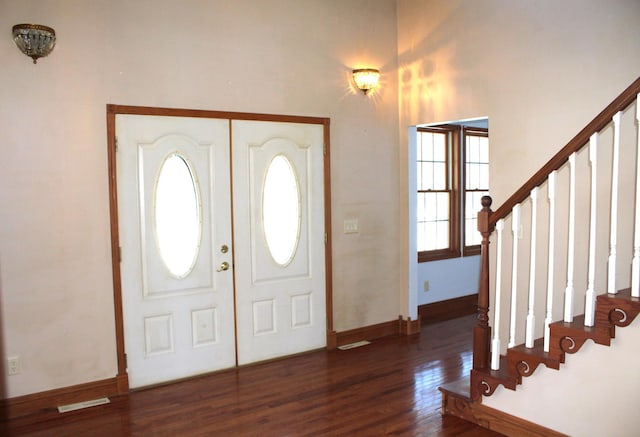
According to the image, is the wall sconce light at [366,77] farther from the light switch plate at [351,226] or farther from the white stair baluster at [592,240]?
the white stair baluster at [592,240]

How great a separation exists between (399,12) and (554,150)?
87.9 inches

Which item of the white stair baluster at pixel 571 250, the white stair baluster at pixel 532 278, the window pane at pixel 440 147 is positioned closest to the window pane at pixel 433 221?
the window pane at pixel 440 147

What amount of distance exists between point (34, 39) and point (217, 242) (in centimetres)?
193

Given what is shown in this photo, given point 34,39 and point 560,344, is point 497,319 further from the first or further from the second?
point 34,39

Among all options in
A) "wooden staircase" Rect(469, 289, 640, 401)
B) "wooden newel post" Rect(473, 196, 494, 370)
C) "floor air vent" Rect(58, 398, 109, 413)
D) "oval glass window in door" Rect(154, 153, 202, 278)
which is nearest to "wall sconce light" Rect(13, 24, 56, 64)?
"oval glass window in door" Rect(154, 153, 202, 278)

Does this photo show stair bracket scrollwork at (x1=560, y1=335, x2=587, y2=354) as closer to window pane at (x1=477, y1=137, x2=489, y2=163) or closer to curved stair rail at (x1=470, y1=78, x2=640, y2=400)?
curved stair rail at (x1=470, y1=78, x2=640, y2=400)

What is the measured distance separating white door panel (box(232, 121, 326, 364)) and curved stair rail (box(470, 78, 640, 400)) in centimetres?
186

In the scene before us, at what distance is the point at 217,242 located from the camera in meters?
4.42

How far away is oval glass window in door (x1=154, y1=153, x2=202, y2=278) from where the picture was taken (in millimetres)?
4180

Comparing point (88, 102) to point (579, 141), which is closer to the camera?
point (579, 141)

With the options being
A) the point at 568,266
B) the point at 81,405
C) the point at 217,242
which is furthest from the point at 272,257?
the point at 568,266

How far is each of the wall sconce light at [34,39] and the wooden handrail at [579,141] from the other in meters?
3.11

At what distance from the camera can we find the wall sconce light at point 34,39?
11.4 feet

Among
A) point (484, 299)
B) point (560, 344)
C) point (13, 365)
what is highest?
point (484, 299)
